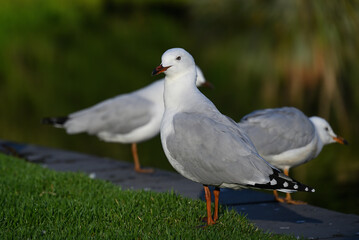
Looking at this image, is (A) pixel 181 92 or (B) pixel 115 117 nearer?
(A) pixel 181 92

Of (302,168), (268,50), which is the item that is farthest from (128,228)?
(268,50)

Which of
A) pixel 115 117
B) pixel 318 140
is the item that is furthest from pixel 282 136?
pixel 115 117

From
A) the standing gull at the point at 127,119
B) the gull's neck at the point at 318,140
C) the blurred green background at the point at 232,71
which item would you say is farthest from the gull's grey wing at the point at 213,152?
the blurred green background at the point at 232,71

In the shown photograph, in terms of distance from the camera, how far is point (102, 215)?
5613 mm

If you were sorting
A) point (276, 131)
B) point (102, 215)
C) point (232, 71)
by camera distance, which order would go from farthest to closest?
point (232, 71) → point (276, 131) → point (102, 215)

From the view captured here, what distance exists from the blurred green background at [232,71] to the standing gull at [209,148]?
3215 mm

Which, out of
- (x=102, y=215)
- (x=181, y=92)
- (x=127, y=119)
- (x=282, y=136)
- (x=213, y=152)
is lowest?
(x=102, y=215)

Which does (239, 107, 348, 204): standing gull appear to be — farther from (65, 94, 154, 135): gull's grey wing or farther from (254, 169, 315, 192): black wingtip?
(65, 94, 154, 135): gull's grey wing

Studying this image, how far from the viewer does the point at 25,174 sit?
7.43m

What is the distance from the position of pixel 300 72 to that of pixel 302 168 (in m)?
7.57

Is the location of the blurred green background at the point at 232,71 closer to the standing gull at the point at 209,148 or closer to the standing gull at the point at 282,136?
the standing gull at the point at 282,136

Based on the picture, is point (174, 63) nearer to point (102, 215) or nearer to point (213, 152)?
point (213, 152)

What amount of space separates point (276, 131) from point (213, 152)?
5.65 ft

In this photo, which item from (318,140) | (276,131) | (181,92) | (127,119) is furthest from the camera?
(127,119)
